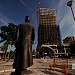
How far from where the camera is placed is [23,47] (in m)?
8.51

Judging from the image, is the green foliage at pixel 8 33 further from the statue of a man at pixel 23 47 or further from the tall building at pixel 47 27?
the tall building at pixel 47 27

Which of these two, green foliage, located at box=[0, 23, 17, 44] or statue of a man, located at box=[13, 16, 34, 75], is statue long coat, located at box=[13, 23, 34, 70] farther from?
green foliage, located at box=[0, 23, 17, 44]

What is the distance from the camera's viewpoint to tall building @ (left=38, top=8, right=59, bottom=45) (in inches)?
6491

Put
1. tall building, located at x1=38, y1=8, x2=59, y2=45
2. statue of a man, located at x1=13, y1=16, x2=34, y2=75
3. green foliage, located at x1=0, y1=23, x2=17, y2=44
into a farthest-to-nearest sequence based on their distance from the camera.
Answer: tall building, located at x1=38, y1=8, x2=59, y2=45 < green foliage, located at x1=0, y1=23, x2=17, y2=44 < statue of a man, located at x1=13, y1=16, x2=34, y2=75

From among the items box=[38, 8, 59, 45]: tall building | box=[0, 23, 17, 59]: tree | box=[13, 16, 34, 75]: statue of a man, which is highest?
box=[38, 8, 59, 45]: tall building

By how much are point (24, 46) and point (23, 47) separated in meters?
0.06

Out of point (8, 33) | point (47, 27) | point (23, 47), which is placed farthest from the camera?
point (47, 27)

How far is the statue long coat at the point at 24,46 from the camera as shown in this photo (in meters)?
8.23

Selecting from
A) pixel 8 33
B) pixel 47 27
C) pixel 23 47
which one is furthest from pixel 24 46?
pixel 47 27

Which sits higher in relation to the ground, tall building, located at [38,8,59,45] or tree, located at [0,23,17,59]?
tall building, located at [38,8,59,45]

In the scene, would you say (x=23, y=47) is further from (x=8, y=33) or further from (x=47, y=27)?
(x=47, y=27)

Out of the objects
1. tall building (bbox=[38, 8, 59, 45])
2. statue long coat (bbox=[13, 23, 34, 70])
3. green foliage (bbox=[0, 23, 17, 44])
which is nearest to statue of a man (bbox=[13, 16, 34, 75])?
statue long coat (bbox=[13, 23, 34, 70])

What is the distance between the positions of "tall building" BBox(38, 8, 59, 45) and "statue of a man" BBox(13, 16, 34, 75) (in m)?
147

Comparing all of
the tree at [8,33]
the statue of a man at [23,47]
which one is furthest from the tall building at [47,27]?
the statue of a man at [23,47]
